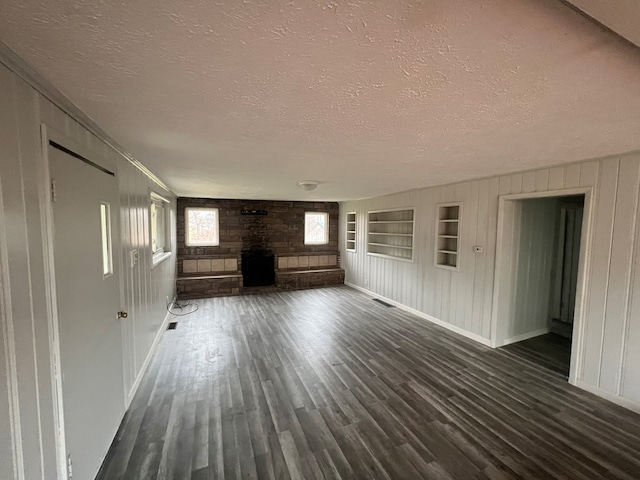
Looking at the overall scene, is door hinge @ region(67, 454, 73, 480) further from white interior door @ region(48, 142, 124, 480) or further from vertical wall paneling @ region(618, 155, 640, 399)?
vertical wall paneling @ region(618, 155, 640, 399)

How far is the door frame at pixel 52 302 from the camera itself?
1.19m

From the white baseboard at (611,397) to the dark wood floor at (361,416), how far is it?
0.31 ft

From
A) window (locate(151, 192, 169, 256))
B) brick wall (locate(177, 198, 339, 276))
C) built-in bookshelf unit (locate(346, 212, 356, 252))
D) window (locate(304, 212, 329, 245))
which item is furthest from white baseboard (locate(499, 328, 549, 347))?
window (locate(151, 192, 169, 256))

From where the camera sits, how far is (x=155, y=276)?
340 cm

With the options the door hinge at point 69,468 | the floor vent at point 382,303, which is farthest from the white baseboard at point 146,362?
the floor vent at point 382,303

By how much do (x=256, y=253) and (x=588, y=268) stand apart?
5967 millimetres

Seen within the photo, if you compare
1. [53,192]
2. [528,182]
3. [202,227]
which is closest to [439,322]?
[528,182]

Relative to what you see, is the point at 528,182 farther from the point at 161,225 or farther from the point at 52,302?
the point at 161,225

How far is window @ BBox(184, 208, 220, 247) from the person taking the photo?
631 centimetres

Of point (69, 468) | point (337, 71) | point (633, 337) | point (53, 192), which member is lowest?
point (69, 468)

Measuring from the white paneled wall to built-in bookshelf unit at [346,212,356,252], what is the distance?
87.4 inches

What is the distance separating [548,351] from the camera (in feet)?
11.1

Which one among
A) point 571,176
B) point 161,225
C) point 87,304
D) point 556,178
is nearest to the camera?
point 87,304

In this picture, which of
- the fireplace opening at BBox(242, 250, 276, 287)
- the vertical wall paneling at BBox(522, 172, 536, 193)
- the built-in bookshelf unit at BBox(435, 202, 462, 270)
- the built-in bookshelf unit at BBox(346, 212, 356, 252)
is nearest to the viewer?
the vertical wall paneling at BBox(522, 172, 536, 193)
